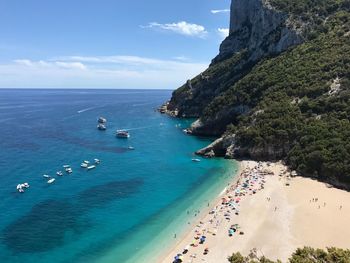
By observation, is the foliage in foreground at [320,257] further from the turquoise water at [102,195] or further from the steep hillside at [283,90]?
the steep hillside at [283,90]

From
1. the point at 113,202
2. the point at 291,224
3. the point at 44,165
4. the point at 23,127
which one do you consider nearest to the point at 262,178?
the point at 291,224

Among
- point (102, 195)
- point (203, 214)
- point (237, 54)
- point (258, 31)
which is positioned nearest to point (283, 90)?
point (258, 31)

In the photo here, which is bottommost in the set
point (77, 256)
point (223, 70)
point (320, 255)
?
point (77, 256)

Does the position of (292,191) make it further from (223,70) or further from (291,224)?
(223,70)

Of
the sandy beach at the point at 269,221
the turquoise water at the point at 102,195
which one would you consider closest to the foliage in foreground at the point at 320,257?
the sandy beach at the point at 269,221

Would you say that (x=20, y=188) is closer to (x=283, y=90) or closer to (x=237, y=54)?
(x=283, y=90)

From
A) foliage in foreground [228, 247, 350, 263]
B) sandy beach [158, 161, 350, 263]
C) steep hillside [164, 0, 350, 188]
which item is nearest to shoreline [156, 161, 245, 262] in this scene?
sandy beach [158, 161, 350, 263]

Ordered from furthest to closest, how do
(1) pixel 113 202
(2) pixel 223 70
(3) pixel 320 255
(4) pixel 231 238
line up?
(2) pixel 223 70
(1) pixel 113 202
(4) pixel 231 238
(3) pixel 320 255
